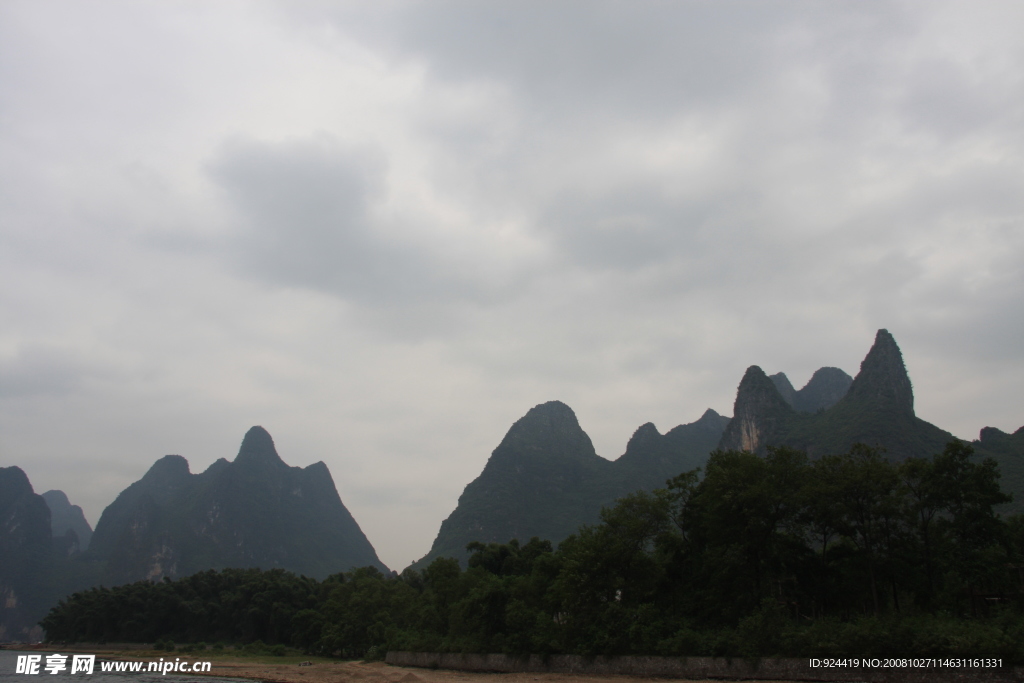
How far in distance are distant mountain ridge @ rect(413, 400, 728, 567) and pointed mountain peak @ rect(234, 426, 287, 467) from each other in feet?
247

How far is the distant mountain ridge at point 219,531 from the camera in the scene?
502 ft

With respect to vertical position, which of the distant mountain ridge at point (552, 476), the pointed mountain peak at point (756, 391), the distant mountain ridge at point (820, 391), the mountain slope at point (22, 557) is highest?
the distant mountain ridge at point (820, 391)

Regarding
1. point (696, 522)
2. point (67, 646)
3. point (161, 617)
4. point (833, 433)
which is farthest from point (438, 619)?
point (833, 433)

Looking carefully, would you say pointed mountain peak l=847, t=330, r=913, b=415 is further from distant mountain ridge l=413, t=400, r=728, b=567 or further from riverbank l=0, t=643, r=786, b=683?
riverbank l=0, t=643, r=786, b=683

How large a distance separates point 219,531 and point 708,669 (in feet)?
553

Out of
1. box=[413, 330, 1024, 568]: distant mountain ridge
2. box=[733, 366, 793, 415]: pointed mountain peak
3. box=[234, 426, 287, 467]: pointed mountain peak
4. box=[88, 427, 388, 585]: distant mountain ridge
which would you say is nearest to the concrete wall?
box=[413, 330, 1024, 568]: distant mountain ridge

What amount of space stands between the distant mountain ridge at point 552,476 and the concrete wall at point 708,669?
94845 mm

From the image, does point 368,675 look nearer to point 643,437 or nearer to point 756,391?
point 756,391

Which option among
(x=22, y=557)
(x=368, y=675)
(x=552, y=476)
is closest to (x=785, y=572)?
(x=368, y=675)

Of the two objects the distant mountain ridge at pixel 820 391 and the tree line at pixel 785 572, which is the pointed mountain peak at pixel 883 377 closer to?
the distant mountain ridge at pixel 820 391

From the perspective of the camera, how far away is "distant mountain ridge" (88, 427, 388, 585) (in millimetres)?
152875

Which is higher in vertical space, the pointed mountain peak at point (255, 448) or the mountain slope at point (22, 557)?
the pointed mountain peak at point (255, 448)

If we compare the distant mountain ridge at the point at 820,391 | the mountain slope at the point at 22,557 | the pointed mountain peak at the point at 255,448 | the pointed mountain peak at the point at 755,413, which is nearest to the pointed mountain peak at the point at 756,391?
the pointed mountain peak at the point at 755,413

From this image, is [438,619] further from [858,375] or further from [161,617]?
[858,375]
